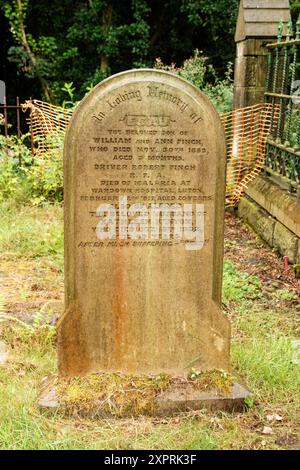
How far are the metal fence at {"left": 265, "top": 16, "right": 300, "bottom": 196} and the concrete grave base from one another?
325cm

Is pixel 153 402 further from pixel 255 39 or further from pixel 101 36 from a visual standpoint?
pixel 101 36

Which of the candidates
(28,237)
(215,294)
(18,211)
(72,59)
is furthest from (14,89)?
(215,294)

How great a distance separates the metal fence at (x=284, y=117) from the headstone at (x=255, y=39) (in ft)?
0.57

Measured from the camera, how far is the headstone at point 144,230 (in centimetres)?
323

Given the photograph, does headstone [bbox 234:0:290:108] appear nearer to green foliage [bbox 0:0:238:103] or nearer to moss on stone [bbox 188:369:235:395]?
moss on stone [bbox 188:369:235:395]

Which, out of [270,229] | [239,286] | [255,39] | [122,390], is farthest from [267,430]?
[255,39]

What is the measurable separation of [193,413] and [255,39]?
594 cm

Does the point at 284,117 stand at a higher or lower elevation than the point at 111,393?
higher

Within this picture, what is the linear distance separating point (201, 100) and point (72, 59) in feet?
50.3

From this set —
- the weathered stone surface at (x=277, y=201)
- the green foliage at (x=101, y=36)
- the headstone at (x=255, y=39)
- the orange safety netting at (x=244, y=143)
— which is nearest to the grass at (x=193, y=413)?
the weathered stone surface at (x=277, y=201)

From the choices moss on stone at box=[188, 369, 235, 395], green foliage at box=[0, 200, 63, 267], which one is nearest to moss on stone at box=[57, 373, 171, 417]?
moss on stone at box=[188, 369, 235, 395]

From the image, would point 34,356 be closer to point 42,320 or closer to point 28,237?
point 42,320

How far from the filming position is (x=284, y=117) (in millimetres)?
7262

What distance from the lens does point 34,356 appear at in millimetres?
3986
